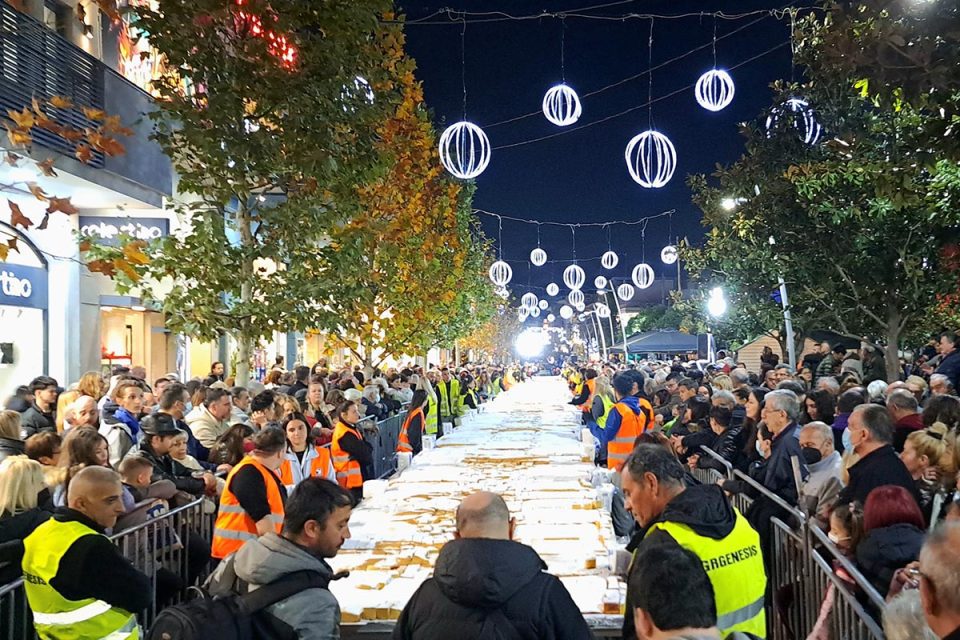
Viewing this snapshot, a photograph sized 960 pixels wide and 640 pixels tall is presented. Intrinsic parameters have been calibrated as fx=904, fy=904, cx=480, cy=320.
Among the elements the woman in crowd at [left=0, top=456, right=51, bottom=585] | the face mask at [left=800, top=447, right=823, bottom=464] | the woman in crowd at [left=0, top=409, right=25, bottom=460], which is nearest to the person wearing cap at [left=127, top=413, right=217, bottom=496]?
the woman in crowd at [left=0, top=409, right=25, bottom=460]

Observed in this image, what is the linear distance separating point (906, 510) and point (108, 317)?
17.6 meters

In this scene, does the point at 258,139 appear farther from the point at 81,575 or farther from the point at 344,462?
the point at 81,575

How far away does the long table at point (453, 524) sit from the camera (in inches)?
230

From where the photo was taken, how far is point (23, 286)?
15.0 m

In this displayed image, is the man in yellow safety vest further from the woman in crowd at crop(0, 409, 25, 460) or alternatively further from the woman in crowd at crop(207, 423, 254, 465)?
the woman in crowd at crop(0, 409, 25, 460)

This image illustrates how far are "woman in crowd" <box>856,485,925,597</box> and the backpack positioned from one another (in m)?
2.84

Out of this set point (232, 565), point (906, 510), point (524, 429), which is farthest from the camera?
point (524, 429)

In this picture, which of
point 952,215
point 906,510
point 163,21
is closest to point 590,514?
point 906,510

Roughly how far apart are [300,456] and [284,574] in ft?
19.1

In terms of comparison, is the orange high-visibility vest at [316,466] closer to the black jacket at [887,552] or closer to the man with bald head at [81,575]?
the man with bald head at [81,575]

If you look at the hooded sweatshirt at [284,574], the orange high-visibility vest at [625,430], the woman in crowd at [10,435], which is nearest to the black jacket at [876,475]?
the hooded sweatshirt at [284,574]

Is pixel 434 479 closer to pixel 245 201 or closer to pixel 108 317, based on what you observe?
pixel 245 201

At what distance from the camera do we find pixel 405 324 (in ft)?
75.7

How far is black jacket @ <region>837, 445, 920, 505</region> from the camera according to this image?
235 inches
